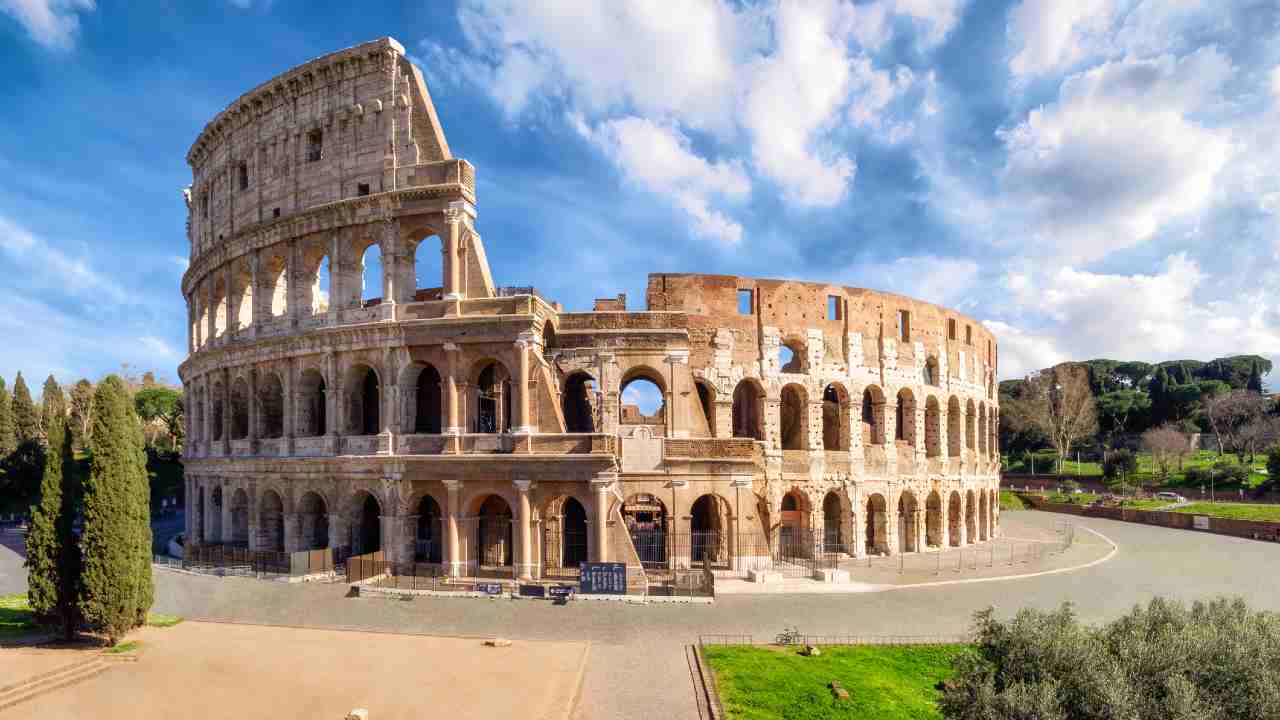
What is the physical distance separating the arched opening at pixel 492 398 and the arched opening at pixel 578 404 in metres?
2.70

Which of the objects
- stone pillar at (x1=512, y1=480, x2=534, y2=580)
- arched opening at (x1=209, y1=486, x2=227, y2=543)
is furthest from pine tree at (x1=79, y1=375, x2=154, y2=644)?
arched opening at (x1=209, y1=486, x2=227, y2=543)

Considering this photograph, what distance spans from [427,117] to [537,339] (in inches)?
390

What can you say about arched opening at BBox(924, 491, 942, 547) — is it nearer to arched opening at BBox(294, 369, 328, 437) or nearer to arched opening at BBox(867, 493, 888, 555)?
arched opening at BBox(867, 493, 888, 555)

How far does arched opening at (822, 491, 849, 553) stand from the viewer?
1325 inches

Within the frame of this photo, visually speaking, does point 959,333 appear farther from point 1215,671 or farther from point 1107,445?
point 1107,445

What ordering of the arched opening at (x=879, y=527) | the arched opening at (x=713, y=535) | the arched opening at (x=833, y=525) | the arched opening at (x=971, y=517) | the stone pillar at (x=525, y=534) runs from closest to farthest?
the stone pillar at (x=525, y=534) < the arched opening at (x=713, y=535) < the arched opening at (x=833, y=525) < the arched opening at (x=879, y=527) < the arched opening at (x=971, y=517)

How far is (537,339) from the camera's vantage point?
26656mm

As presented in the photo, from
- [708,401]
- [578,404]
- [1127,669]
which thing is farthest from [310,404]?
[1127,669]

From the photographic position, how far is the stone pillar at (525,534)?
1000 inches

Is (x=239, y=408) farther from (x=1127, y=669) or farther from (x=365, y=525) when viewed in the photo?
(x=1127, y=669)

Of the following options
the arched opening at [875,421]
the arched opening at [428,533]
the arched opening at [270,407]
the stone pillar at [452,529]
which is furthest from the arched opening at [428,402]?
the arched opening at [875,421]

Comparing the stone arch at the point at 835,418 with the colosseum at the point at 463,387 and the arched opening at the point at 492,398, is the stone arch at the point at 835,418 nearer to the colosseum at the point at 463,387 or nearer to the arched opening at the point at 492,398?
the colosseum at the point at 463,387

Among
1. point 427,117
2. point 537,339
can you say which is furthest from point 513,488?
point 427,117

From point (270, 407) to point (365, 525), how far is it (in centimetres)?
681
